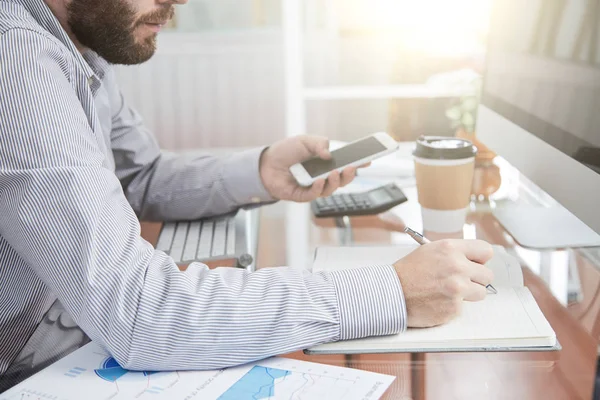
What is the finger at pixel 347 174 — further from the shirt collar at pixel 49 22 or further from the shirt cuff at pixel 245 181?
the shirt collar at pixel 49 22

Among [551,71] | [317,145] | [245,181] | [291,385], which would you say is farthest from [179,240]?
[551,71]

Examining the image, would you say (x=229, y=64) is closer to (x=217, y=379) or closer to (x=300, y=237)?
(x=300, y=237)

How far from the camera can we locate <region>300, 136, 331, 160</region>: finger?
111cm

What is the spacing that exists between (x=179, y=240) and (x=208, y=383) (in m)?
0.46

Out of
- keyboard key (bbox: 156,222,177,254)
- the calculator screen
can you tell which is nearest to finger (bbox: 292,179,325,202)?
the calculator screen

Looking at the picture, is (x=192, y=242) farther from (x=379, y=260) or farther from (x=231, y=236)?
(x=379, y=260)

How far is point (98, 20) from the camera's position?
0.90 m

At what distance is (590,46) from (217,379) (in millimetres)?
585

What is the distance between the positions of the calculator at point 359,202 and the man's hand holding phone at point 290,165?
44mm

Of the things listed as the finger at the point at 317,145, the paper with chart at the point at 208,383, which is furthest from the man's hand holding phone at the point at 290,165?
the paper with chart at the point at 208,383

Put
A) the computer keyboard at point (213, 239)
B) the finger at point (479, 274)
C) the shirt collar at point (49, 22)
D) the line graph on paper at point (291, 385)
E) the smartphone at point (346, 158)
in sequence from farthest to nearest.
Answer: the smartphone at point (346, 158), the computer keyboard at point (213, 239), the shirt collar at point (49, 22), the finger at point (479, 274), the line graph on paper at point (291, 385)

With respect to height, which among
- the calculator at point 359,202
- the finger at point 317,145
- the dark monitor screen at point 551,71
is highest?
the dark monitor screen at point 551,71

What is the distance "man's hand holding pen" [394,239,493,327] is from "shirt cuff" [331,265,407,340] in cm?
1

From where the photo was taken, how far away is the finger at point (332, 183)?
1078mm
